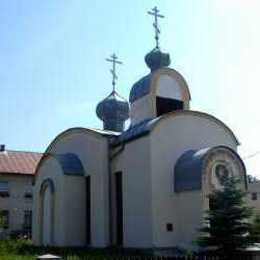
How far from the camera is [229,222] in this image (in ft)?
49.2

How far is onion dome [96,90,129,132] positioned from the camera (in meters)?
27.8

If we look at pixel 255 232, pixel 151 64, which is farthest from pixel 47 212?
pixel 255 232

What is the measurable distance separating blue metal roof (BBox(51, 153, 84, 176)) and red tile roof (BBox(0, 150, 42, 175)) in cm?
1881

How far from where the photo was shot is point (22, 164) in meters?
44.2

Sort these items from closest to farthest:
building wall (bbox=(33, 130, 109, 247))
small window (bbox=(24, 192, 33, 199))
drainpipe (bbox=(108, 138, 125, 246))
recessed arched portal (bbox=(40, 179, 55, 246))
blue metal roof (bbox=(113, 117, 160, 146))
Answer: blue metal roof (bbox=(113, 117, 160, 146))
drainpipe (bbox=(108, 138, 125, 246))
building wall (bbox=(33, 130, 109, 247))
recessed arched portal (bbox=(40, 179, 55, 246))
small window (bbox=(24, 192, 33, 199))

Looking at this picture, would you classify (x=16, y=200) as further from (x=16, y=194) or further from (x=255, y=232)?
(x=255, y=232)

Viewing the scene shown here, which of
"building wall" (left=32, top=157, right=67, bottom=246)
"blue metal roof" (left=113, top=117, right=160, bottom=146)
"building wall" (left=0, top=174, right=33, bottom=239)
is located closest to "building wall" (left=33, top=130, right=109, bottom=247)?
"building wall" (left=32, top=157, right=67, bottom=246)

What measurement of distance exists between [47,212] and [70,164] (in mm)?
2902

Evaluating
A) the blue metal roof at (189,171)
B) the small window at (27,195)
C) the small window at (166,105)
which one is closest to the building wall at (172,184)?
the blue metal roof at (189,171)

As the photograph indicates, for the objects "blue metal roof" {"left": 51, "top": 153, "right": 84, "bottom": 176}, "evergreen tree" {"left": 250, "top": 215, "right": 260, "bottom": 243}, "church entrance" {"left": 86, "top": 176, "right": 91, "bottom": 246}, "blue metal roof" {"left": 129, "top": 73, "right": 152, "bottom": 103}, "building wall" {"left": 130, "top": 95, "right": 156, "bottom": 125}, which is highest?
"blue metal roof" {"left": 129, "top": 73, "right": 152, "bottom": 103}

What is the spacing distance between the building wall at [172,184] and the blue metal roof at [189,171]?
221 mm

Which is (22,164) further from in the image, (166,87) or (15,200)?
(166,87)

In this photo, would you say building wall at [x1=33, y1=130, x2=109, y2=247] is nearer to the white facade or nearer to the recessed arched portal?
the white facade

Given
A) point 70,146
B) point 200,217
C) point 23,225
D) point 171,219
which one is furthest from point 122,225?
point 23,225
